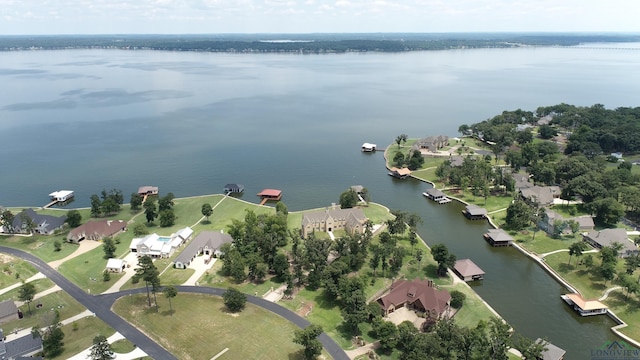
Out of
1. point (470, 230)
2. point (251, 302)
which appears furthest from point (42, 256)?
point (470, 230)

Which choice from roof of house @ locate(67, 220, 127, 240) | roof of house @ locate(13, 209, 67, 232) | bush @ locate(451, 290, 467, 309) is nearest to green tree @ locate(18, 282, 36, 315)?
roof of house @ locate(67, 220, 127, 240)

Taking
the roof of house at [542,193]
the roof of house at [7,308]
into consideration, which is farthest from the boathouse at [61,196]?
the roof of house at [542,193]

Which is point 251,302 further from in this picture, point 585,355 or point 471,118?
point 471,118

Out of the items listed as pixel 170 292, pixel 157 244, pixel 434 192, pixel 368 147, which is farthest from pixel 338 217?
pixel 368 147

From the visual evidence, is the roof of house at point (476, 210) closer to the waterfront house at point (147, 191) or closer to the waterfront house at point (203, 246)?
the waterfront house at point (203, 246)

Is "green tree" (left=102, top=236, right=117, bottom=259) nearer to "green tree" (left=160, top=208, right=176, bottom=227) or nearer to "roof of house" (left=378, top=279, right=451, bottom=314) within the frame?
"green tree" (left=160, top=208, right=176, bottom=227)

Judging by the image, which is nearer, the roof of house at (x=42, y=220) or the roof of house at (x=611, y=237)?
the roof of house at (x=611, y=237)
